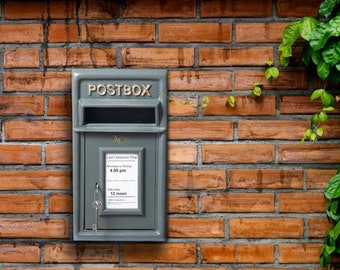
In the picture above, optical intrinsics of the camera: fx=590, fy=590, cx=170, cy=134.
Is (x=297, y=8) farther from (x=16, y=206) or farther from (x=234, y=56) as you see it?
(x=16, y=206)

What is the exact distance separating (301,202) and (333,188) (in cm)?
16

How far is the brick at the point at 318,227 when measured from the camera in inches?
95.5

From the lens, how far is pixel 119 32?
2.40 meters

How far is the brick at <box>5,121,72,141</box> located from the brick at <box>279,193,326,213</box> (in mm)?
915

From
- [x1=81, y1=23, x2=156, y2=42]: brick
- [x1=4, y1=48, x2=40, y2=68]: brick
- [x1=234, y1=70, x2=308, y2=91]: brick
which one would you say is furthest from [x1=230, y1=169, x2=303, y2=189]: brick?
[x1=4, y1=48, x2=40, y2=68]: brick

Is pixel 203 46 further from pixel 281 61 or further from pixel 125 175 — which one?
pixel 125 175

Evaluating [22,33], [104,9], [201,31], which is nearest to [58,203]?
[22,33]

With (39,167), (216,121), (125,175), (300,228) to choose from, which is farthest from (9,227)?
(300,228)

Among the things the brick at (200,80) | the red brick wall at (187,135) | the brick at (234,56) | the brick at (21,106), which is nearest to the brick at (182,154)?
the red brick wall at (187,135)

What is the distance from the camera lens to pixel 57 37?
2406 millimetres

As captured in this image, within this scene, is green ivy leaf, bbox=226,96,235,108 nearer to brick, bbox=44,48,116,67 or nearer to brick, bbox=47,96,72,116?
brick, bbox=44,48,116,67

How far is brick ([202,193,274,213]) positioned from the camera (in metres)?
2.42

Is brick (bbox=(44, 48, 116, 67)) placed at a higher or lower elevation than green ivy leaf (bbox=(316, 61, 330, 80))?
higher

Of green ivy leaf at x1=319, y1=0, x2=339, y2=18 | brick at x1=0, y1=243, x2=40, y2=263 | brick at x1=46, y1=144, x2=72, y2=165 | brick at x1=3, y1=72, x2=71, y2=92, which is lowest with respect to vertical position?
brick at x1=0, y1=243, x2=40, y2=263
